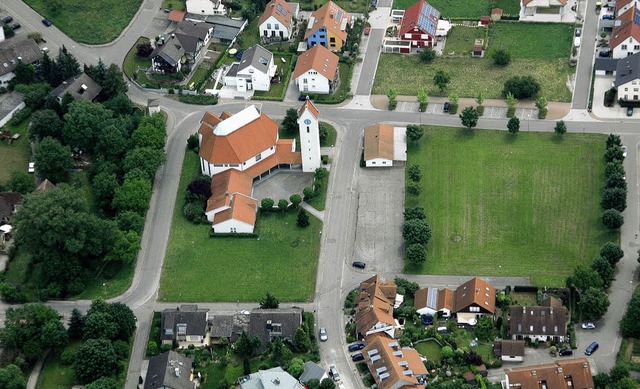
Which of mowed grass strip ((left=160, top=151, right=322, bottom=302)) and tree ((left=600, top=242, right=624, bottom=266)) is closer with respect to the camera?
tree ((left=600, top=242, right=624, bottom=266))

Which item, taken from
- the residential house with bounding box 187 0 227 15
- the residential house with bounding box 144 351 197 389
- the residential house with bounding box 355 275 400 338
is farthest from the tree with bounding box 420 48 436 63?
the residential house with bounding box 144 351 197 389

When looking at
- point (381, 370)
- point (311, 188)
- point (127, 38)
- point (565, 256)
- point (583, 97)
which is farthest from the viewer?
point (127, 38)

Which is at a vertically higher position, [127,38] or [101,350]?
[127,38]

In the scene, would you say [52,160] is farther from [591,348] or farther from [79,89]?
[591,348]

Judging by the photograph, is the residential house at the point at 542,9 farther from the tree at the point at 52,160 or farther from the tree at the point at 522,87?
the tree at the point at 52,160

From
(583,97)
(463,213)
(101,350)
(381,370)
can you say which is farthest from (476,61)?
(101,350)

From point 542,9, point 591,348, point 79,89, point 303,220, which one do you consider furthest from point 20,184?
point 542,9

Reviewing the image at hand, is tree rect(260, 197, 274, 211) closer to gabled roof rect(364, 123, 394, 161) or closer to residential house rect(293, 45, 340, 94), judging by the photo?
gabled roof rect(364, 123, 394, 161)

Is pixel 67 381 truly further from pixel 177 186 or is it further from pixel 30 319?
pixel 177 186
